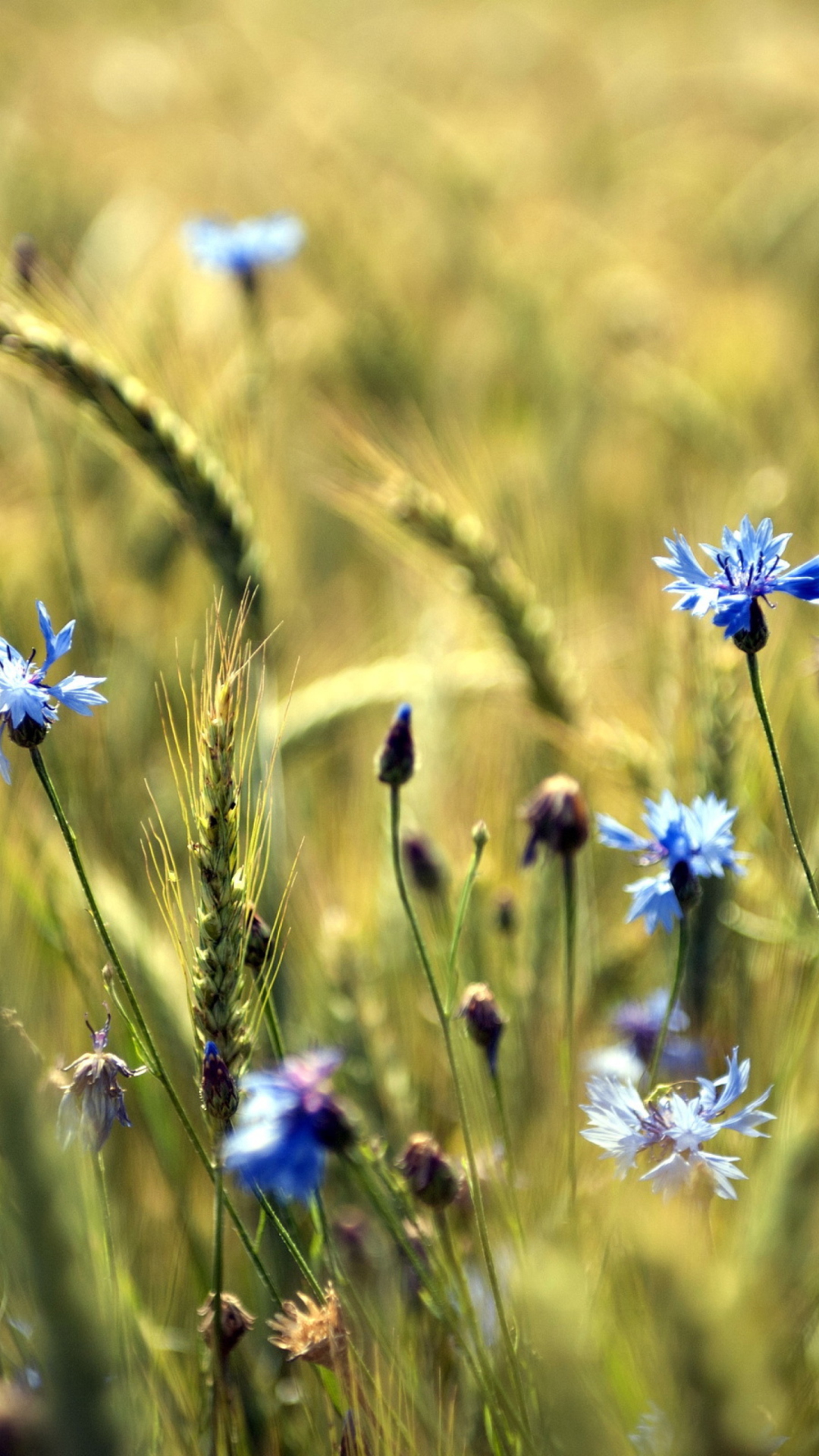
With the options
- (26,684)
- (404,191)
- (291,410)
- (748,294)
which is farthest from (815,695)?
(404,191)

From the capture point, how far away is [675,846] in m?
0.75

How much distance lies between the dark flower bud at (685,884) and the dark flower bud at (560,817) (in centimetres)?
14

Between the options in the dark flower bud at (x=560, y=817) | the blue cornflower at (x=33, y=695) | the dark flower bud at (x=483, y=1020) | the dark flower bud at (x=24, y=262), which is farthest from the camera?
the dark flower bud at (x=24, y=262)

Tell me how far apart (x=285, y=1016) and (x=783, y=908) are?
0.51 meters

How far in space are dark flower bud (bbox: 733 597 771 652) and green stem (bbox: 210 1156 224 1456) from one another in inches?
17.2

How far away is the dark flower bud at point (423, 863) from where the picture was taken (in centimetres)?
107

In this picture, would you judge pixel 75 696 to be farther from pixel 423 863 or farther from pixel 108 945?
pixel 423 863

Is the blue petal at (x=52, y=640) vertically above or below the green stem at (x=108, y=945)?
above

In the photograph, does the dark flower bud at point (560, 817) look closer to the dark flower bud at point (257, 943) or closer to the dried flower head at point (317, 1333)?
the dark flower bud at point (257, 943)

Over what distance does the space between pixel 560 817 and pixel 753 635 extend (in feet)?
0.85

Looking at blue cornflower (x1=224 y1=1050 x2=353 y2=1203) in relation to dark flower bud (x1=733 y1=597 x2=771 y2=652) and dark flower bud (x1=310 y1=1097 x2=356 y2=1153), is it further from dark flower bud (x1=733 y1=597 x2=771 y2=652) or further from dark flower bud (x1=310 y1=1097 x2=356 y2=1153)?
dark flower bud (x1=733 y1=597 x2=771 y2=652)

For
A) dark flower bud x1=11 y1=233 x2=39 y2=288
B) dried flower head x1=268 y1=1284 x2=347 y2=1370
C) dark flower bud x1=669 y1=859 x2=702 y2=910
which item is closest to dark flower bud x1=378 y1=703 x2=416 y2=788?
dark flower bud x1=669 y1=859 x2=702 y2=910

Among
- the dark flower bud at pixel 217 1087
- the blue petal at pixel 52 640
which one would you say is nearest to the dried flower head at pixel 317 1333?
the dark flower bud at pixel 217 1087

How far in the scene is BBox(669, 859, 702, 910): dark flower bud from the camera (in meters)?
0.73
